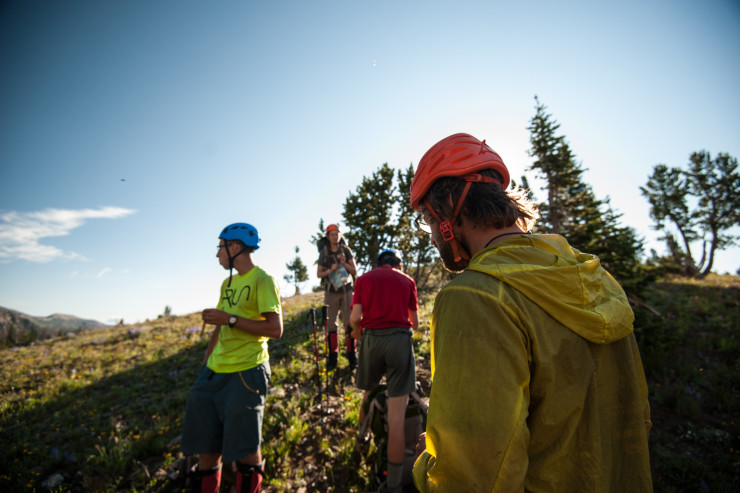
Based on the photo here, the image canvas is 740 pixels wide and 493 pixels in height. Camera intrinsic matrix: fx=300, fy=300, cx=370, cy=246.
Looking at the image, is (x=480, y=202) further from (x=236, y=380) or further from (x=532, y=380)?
(x=236, y=380)

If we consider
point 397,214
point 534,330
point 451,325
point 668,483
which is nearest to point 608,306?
point 534,330

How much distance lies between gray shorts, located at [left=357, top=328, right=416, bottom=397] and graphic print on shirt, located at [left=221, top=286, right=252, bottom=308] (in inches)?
74.5

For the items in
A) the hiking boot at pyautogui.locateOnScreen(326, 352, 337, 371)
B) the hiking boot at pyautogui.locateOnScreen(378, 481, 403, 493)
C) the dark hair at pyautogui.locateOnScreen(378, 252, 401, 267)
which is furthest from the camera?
the hiking boot at pyautogui.locateOnScreen(326, 352, 337, 371)

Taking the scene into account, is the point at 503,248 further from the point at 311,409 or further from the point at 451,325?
the point at 311,409

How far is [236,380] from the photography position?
11.9 ft

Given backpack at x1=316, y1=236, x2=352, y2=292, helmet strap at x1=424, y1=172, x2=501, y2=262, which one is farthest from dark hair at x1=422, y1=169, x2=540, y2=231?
backpack at x1=316, y1=236, x2=352, y2=292

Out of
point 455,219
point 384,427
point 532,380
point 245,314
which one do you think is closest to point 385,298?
point 384,427

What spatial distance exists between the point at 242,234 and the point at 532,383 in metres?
4.02

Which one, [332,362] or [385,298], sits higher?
[385,298]

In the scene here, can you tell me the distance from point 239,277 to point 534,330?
3978mm

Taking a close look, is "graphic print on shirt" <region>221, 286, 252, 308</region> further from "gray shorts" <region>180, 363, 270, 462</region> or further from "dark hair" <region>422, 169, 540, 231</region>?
"dark hair" <region>422, 169, 540, 231</region>

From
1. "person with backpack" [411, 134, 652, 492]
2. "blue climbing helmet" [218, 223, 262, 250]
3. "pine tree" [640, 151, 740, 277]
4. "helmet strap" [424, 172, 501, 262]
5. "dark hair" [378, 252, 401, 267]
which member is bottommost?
"person with backpack" [411, 134, 652, 492]

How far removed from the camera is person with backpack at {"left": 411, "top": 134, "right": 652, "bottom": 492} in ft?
3.54

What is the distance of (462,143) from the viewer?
1.84 metres
